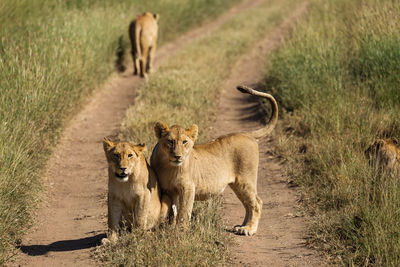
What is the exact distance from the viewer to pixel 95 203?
6613 mm

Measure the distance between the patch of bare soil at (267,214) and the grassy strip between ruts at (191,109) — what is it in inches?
8.1

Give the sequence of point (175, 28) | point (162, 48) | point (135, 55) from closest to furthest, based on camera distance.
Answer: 1. point (135, 55)
2. point (162, 48)
3. point (175, 28)

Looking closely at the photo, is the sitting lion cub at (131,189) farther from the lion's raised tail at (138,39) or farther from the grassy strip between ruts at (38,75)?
the lion's raised tail at (138,39)

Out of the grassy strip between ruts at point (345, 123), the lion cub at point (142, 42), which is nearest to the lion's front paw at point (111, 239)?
the grassy strip between ruts at point (345, 123)

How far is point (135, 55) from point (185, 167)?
26.6 feet

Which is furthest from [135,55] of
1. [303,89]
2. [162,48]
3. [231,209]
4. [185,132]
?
[185,132]

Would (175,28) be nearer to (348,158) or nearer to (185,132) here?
(348,158)

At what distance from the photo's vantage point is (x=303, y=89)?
9.24 m

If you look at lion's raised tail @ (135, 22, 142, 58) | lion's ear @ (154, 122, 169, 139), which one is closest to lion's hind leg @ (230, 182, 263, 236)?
lion's ear @ (154, 122, 169, 139)

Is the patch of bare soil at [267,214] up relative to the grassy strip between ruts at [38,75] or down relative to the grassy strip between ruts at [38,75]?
down

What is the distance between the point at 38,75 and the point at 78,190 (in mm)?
1806

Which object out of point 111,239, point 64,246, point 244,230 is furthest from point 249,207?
point 64,246

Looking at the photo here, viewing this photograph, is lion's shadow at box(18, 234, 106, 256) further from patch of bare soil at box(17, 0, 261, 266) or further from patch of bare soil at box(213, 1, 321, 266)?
patch of bare soil at box(213, 1, 321, 266)

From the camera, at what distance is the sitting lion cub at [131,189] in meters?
4.82
